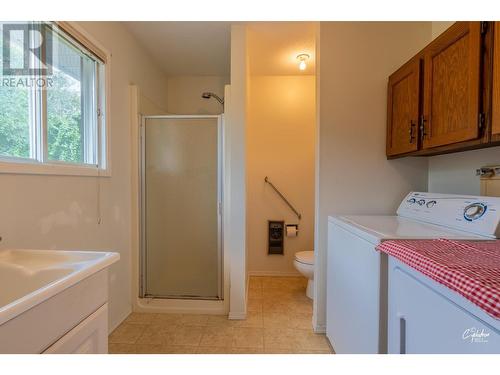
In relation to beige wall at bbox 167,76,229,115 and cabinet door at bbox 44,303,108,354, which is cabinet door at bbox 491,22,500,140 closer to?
cabinet door at bbox 44,303,108,354

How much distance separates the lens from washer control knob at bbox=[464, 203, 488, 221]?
109 cm

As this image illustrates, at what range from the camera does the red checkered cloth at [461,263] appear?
21.6 inches

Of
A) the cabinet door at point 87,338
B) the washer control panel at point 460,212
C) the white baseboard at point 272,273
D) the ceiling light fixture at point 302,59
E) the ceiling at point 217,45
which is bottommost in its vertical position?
the white baseboard at point 272,273

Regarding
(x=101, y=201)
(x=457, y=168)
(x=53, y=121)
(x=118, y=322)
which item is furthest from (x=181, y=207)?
(x=457, y=168)

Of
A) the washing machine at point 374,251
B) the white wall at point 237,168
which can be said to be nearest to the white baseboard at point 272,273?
the white wall at point 237,168

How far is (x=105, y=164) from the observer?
5.73 feet

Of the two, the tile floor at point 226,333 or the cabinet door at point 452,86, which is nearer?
the cabinet door at point 452,86

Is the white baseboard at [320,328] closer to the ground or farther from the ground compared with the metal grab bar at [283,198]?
closer to the ground

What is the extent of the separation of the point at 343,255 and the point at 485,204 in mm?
698

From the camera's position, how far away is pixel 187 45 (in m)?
2.30

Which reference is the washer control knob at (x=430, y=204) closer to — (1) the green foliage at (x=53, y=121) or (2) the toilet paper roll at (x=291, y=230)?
(2) the toilet paper roll at (x=291, y=230)

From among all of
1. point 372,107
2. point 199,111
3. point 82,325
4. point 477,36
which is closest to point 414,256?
point 477,36

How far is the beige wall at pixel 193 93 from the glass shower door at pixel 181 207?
891 mm

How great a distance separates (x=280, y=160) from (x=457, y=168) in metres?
1.71
